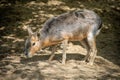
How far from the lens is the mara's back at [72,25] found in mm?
9727

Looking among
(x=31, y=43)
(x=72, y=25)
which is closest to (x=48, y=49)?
(x=72, y=25)

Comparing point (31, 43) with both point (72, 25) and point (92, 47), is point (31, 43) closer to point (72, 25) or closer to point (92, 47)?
point (72, 25)

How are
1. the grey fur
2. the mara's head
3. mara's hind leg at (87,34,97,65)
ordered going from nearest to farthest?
the mara's head
the grey fur
mara's hind leg at (87,34,97,65)

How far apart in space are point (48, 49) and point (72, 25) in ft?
6.80

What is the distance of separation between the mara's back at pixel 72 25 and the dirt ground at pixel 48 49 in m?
0.91

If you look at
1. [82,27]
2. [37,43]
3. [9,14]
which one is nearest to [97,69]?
[82,27]

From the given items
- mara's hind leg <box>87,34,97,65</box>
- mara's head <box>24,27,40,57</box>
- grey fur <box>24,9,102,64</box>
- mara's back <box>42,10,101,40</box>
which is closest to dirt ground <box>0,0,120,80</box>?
mara's hind leg <box>87,34,97,65</box>

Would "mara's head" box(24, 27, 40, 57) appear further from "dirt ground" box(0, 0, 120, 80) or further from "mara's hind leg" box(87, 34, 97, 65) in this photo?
"mara's hind leg" box(87, 34, 97, 65)

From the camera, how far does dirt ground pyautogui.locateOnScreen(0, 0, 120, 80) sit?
923 cm

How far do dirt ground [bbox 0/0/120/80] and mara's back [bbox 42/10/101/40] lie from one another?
91 centimetres

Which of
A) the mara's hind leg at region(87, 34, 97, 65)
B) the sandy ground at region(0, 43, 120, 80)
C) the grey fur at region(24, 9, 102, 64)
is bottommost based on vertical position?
the sandy ground at region(0, 43, 120, 80)

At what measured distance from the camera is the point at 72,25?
9.90m

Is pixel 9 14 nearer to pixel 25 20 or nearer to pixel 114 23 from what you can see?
pixel 25 20

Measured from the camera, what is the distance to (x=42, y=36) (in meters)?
9.62
